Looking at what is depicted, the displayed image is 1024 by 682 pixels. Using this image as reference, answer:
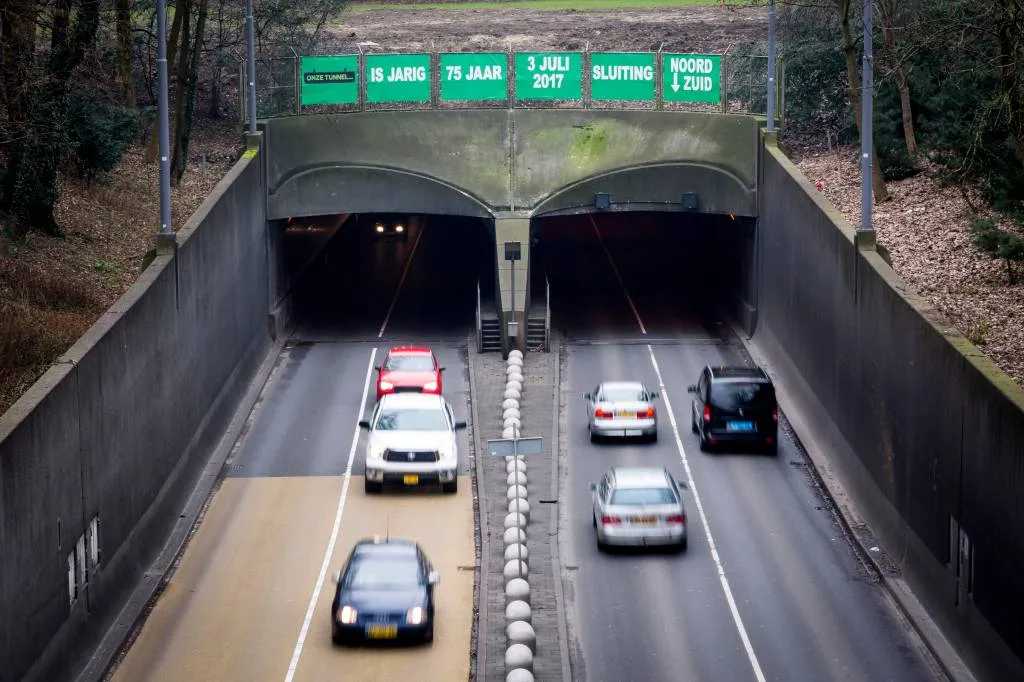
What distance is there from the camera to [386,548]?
76.3 feet

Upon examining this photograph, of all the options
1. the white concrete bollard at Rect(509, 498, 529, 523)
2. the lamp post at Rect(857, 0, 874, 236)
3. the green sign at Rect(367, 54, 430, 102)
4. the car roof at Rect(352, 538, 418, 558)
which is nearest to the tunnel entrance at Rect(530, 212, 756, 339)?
the green sign at Rect(367, 54, 430, 102)

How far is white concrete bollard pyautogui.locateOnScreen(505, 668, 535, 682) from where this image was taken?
20.1m

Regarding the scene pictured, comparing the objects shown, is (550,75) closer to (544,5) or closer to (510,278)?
(510,278)

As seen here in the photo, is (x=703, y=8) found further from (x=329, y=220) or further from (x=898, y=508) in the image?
(x=898, y=508)

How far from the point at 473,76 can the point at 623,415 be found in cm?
1391

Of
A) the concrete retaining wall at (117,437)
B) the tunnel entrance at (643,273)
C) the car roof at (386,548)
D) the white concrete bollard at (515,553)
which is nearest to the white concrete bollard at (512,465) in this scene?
the white concrete bollard at (515,553)

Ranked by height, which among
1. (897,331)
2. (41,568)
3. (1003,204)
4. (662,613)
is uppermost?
(1003,204)

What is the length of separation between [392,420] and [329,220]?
87.1 feet

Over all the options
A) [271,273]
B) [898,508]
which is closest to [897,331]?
[898,508]

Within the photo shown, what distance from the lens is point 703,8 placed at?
2847 inches

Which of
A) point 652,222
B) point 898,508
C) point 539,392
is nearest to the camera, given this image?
point 898,508

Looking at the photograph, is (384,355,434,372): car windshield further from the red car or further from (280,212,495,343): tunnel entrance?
(280,212,495,343): tunnel entrance

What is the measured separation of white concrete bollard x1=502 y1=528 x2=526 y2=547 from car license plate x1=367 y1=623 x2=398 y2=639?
4.33m

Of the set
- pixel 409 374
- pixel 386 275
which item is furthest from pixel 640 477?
pixel 386 275
